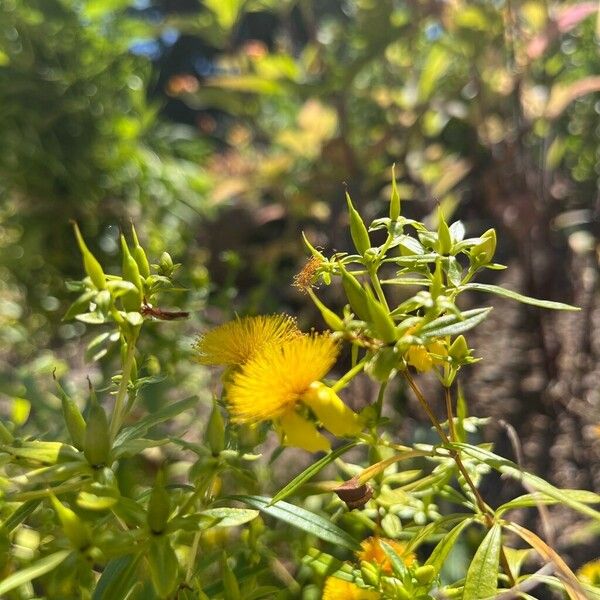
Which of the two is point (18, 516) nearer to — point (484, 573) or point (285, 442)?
point (285, 442)

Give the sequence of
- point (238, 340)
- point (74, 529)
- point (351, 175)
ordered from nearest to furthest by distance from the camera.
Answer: point (74, 529) < point (238, 340) < point (351, 175)

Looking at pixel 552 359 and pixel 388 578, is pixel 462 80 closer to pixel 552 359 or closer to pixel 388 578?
pixel 552 359

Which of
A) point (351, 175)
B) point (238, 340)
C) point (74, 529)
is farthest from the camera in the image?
point (351, 175)

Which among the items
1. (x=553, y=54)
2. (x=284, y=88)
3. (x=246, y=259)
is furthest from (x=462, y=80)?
(x=246, y=259)

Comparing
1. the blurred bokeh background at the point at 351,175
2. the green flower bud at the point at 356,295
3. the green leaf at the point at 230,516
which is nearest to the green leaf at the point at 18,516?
the green leaf at the point at 230,516

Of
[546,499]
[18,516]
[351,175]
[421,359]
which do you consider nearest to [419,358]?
[421,359]

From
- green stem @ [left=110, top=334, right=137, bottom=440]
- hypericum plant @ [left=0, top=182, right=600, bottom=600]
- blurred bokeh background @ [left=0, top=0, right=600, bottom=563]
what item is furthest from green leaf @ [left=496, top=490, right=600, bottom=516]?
blurred bokeh background @ [left=0, top=0, right=600, bottom=563]

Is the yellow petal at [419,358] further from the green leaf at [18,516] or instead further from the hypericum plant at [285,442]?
the green leaf at [18,516]
